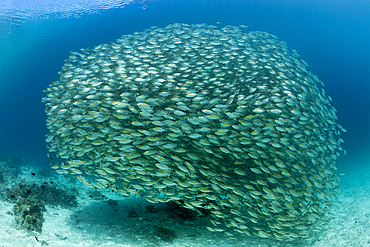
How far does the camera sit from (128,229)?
5.55 m

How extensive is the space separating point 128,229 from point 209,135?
3.35m

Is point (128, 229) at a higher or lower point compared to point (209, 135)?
lower

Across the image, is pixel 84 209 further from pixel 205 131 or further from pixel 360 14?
pixel 360 14

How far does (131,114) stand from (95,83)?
4.74ft

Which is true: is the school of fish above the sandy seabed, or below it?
above

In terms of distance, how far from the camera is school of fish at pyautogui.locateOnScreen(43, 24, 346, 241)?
466 cm

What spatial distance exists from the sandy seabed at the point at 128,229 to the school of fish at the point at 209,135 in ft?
1.66

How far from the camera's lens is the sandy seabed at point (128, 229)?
4656mm

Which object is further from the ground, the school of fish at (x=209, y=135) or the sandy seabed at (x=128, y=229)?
the school of fish at (x=209, y=135)

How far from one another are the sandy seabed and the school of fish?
506 mm

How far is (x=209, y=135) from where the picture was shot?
15.0 ft

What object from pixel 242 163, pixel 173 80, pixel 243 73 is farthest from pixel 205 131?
Answer: pixel 243 73

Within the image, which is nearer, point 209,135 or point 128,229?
point 209,135

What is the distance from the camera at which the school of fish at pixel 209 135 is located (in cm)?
466
